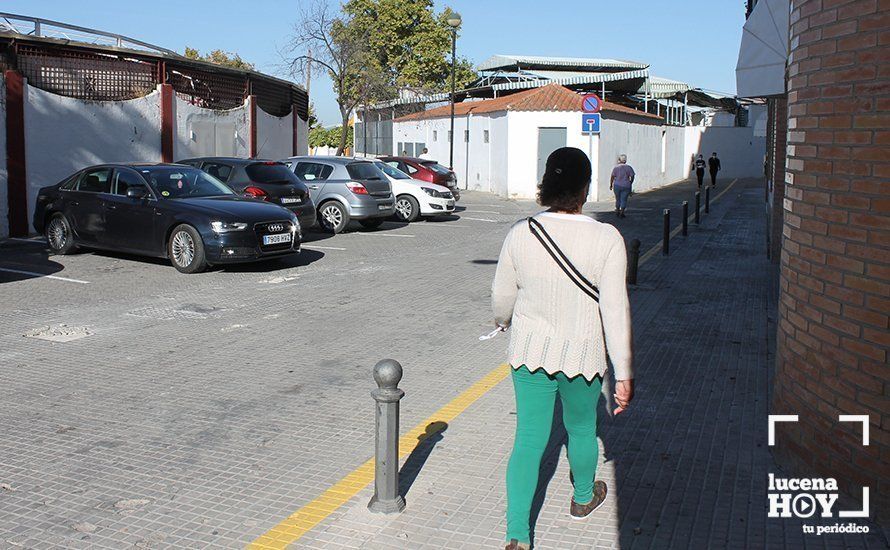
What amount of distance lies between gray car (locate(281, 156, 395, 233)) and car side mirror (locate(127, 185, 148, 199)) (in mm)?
6035

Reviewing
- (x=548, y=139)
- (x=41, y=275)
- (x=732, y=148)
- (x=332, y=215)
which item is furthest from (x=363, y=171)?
(x=732, y=148)

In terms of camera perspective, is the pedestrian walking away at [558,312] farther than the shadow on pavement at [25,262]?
No

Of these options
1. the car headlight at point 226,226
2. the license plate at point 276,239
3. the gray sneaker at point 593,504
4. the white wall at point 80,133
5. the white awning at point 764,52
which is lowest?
the gray sneaker at point 593,504

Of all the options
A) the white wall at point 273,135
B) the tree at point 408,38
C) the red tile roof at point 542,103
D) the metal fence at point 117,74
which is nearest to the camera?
the metal fence at point 117,74

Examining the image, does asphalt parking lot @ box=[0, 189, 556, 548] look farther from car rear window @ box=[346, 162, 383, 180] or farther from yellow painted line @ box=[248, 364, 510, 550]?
car rear window @ box=[346, 162, 383, 180]

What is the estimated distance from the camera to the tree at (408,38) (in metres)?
57.6

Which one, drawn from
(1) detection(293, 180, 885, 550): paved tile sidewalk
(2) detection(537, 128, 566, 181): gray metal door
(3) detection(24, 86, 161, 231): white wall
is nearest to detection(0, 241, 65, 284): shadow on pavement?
(3) detection(24, 86, 161, 231): white wall

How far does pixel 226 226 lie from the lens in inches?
519

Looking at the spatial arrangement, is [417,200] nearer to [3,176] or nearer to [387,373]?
[3,176]

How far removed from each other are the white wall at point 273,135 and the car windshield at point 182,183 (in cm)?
1022

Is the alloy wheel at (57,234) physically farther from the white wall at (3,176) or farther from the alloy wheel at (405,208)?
the alloy wheel at (405,208)

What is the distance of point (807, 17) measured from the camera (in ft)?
17.2

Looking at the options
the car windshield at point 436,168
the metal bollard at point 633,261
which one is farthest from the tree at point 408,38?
the metal bollard at point 633,261

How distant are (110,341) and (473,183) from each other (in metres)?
28.6
